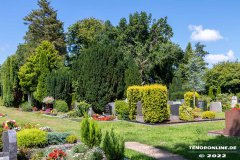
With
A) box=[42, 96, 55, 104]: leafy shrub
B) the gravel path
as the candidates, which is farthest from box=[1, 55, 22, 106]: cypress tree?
the gravel path

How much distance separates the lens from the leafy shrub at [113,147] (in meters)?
8.46

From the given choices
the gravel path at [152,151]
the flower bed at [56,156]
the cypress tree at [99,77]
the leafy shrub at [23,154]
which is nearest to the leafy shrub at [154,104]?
the gravel path at [152,151]

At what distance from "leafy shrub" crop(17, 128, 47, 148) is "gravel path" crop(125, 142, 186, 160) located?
129 inches

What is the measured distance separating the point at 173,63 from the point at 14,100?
2326cm

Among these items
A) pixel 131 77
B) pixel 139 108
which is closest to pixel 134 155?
pixel 139 108

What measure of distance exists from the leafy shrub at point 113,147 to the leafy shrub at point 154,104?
11376 millimetres

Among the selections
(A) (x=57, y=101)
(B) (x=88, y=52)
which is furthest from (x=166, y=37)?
(A) (x=57, y=101)

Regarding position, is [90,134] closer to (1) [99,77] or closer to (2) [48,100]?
(1) [99,77]

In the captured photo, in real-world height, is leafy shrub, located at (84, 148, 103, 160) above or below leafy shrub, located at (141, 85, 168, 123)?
below

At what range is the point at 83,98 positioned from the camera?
29219mm

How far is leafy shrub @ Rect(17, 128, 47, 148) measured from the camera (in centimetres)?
1130

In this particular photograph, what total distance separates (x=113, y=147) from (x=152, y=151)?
309cm

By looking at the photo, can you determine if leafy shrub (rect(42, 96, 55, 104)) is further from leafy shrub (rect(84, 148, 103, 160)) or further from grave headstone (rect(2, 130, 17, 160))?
leafy shrub (rect(84, 148, 103, 160))

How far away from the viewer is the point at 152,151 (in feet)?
36.5
